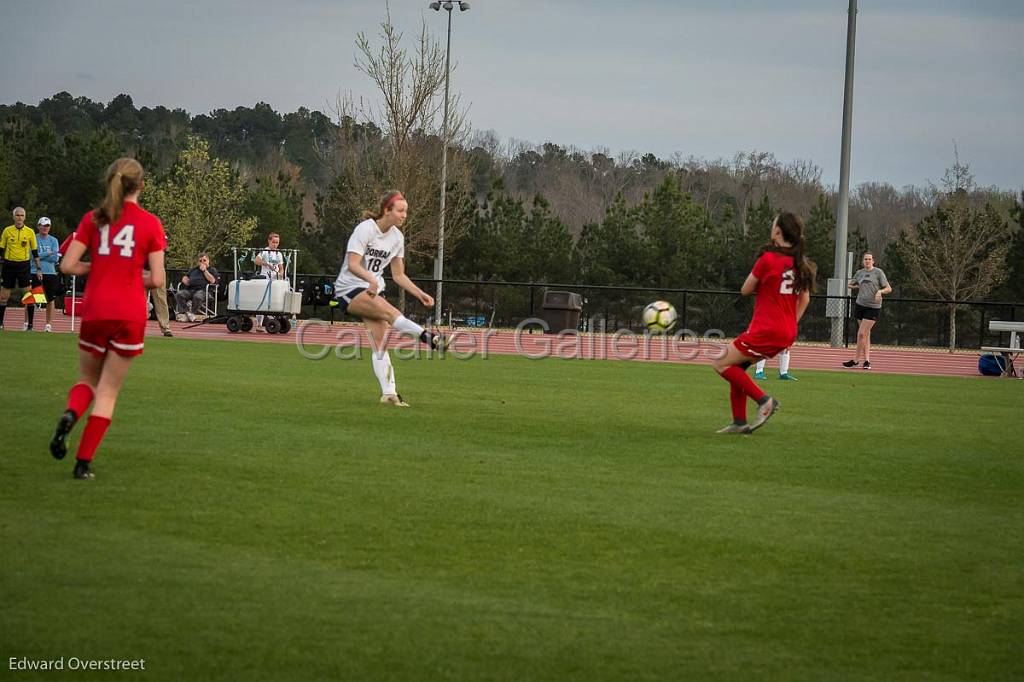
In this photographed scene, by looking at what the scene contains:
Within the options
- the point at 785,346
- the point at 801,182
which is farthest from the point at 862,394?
the point at 801,182

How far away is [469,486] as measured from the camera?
27.7 feet

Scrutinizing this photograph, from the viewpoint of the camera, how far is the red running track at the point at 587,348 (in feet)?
88.8

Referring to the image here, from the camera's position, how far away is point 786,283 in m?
11.7

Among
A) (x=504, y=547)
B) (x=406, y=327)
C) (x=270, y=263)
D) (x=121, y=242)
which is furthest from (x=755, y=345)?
(x=270, y=263)

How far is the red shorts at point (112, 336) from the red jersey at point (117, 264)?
0.04 metres

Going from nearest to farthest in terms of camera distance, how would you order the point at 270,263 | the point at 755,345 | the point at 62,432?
the point at 62,432, the point at 755,345, the point at 270,263

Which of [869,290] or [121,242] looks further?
[869,290]

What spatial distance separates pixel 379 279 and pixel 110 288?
5270 millimetres

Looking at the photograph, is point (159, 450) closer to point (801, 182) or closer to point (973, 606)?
point (973, 606)

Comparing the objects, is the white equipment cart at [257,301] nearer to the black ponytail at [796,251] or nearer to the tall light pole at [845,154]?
the tall light pole at [845,154]

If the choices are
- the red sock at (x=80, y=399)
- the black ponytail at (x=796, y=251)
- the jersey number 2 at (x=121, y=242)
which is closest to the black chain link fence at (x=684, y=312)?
the black ponytail at (x=796, y=251)

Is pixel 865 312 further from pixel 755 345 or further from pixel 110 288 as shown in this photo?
pixel 110 288

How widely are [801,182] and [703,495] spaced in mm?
81966

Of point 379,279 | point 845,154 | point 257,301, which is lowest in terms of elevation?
point 257,301
